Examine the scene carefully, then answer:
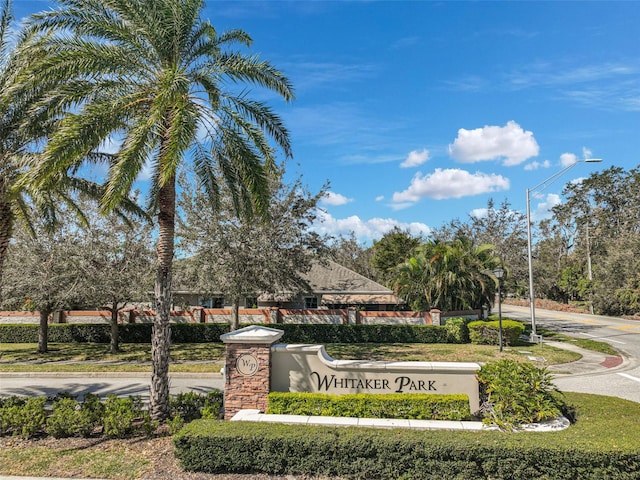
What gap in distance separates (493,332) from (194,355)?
15.2m

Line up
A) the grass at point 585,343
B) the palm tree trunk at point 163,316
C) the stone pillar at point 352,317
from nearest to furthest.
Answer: the palm tree trunk at point 163,316 < the grass at point 585,343 < the stone pillar at point 352,317

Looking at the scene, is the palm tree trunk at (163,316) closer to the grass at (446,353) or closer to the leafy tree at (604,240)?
the grass at (446,353)

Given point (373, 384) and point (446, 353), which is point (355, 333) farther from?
point (373, 384)

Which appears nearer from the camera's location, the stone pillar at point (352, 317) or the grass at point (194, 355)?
the grass at point (194, 355)

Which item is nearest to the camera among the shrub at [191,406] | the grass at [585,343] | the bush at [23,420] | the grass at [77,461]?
the grass at [77,461]

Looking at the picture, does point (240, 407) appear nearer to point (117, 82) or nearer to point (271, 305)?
point (117, 82)

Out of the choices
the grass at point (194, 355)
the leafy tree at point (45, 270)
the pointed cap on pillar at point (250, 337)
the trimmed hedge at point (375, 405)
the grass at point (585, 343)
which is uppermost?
the leafy tree at point (45, 270)

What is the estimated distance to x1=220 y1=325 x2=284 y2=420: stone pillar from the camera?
937 centimetres

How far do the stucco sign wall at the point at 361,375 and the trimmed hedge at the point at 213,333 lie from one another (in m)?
14.3

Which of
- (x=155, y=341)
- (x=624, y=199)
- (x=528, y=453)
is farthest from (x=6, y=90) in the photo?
(x=624, y=199)

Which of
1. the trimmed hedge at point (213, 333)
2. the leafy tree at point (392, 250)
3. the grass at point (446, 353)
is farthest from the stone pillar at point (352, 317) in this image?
the leafy tree at point (392, 250)

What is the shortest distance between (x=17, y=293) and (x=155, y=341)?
543 inches

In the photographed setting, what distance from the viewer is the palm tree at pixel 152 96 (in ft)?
29.2

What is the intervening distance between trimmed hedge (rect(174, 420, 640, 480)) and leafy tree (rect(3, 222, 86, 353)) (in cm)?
1458
